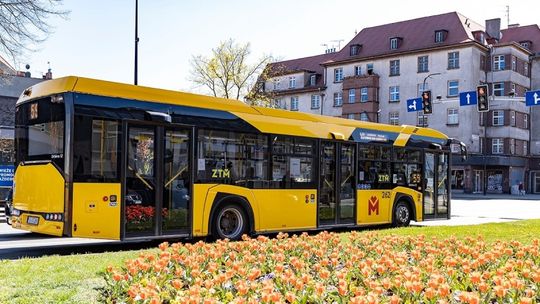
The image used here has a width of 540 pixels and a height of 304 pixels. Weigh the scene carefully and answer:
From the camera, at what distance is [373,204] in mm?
16641

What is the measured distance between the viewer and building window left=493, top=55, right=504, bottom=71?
60.5 m

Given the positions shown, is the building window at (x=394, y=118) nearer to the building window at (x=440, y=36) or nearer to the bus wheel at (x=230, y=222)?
the building window at (x=440, y=36)

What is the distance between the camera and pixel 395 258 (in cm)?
677

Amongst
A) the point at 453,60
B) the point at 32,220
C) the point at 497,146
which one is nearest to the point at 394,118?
the point at 453,60

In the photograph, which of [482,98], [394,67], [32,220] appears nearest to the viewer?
[32,220]

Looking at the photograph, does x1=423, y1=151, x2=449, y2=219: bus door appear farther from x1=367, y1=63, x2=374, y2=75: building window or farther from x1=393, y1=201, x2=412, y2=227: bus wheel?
x1=367, y1=63, x2=374, y2=75: building window

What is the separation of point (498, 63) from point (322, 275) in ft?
199


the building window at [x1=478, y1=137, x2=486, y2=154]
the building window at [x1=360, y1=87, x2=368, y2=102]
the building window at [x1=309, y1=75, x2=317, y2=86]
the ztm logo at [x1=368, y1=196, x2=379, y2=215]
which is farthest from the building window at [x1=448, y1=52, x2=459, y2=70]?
the ztm logo at [x1=368, y1=196, x2=379, y2=215]

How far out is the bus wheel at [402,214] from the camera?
17500 mm

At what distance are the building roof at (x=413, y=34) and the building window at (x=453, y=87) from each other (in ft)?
13.0

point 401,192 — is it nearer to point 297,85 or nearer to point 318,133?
point 318,133

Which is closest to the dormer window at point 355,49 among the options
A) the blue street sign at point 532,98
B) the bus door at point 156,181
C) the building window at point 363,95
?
the building window at point 363,95

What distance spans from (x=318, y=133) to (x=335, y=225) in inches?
98.2

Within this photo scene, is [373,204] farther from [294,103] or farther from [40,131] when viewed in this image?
[294,103]
